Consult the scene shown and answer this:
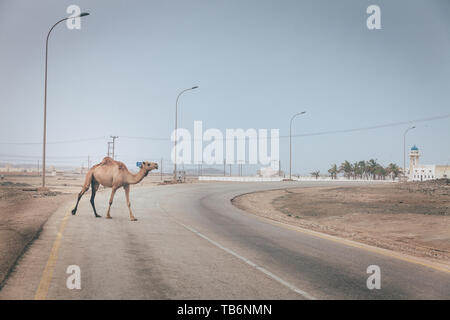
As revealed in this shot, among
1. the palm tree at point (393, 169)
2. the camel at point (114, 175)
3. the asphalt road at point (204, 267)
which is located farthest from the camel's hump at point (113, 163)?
the palm tree at point (393, 169)

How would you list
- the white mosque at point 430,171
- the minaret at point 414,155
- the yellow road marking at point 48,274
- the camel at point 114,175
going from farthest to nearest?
the minaret at point 414,155, the white mosque at point 430,171, the camel at point 114,175, the yellow road marking at point 48,274

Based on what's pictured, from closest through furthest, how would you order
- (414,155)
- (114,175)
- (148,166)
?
(114,175), (148,166), (414,155)

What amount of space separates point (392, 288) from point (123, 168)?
9.29m

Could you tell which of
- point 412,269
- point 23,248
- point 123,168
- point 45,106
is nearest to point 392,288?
point 412,269

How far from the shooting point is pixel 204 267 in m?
7.56

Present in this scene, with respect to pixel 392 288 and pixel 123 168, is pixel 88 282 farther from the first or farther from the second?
pixel 123 168

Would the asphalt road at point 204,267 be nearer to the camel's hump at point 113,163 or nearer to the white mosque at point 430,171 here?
the camel's hump at point 113,163

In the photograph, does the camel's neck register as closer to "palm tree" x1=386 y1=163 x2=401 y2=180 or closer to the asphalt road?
the asphalt road

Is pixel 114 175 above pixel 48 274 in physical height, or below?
above

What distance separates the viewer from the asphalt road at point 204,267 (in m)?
5.96

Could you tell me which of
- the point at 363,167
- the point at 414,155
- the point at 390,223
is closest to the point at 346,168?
the point at 363,167

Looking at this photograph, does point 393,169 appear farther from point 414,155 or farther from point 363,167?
point 414,155

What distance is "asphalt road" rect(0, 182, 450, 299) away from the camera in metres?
5.96
